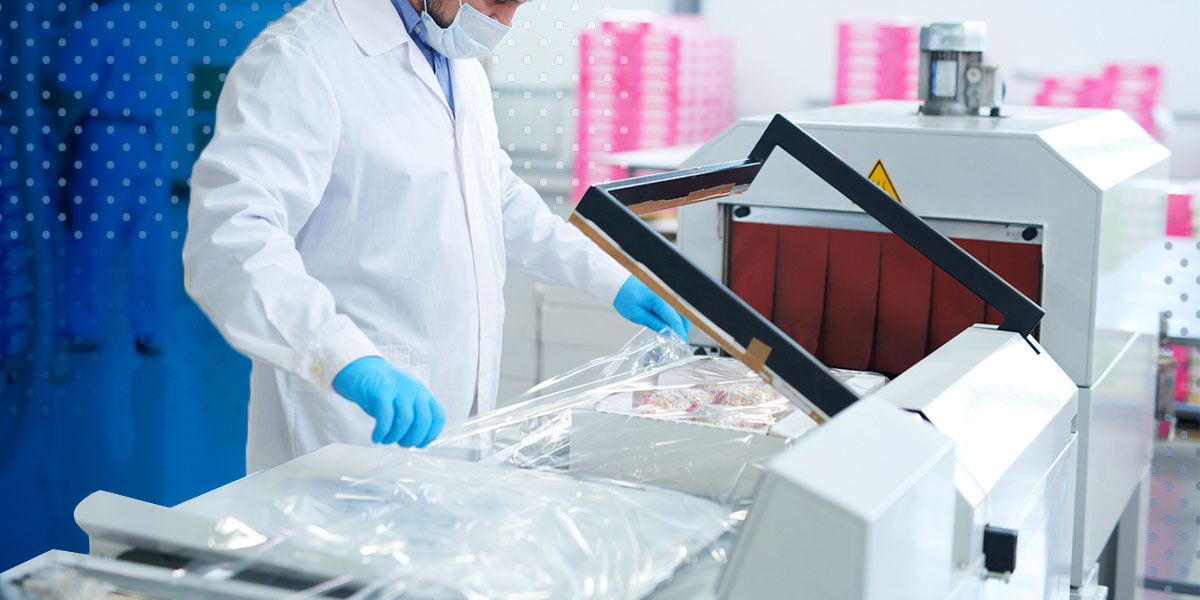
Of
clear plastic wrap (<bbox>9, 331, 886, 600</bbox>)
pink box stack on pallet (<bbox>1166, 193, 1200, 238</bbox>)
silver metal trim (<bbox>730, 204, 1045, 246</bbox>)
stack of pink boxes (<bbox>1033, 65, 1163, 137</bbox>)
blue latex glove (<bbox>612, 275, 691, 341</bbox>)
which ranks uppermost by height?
stack of pink boxes (<bbox>1033, 65, 1163, 137</bbox>)

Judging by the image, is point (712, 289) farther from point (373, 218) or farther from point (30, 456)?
point (30, 456)

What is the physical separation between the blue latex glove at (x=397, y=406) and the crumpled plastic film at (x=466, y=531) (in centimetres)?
10

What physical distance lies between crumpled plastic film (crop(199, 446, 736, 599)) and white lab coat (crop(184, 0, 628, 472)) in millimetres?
277

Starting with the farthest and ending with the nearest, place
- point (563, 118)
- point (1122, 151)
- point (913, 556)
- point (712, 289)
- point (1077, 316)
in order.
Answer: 1. point (563, 118)
2. point (1122, 151)
3. point (1077, 316)
4. point (712, 289)
5. point (913, 556)

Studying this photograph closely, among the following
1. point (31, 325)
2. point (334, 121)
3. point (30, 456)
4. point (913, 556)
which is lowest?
point (30, 456)

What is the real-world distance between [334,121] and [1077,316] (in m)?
1.02

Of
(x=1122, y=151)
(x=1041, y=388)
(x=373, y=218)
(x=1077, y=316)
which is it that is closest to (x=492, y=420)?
(x=373, y=218)

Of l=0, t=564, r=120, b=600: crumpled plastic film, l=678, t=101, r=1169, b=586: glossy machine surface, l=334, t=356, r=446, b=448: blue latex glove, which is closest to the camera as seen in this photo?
l=0, t=564, r=120, b=600: crumpled plastic film

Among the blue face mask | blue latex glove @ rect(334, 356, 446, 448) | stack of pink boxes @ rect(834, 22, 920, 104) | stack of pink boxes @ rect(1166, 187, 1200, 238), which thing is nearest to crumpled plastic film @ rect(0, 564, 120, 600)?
blue latex glove @ rect(334, 356, 446, 448)

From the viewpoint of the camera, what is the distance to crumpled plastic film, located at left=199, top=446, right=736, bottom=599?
0.84 meters

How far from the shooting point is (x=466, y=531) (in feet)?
3.04

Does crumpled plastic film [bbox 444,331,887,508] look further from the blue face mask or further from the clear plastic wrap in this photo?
the blue face mask

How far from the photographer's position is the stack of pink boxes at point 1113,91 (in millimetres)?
3238

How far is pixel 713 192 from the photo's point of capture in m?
1.23
